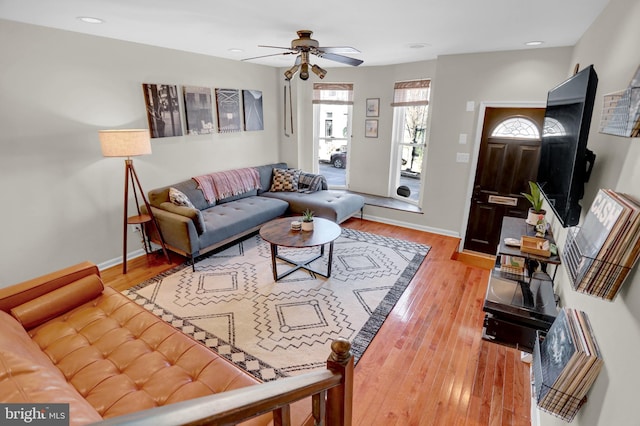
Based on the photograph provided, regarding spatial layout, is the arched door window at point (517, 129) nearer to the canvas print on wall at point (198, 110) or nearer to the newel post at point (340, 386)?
the canvas print on wall at point (198, 110)

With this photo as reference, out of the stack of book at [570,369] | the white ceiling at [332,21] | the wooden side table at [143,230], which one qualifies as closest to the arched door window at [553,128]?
the white ceiling at [332,21]

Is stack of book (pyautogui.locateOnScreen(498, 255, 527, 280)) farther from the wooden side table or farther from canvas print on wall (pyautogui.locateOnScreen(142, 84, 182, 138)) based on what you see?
canvas print on wall (pyautogui.locateOnScreen(142, 84, 182, 138))

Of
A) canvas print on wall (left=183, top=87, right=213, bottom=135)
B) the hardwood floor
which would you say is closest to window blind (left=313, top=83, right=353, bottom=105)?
canvas print on wall (left=183, top=87, right=213, bottom=135)

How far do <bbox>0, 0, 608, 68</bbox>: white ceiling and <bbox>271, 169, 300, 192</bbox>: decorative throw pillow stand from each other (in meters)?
2.18

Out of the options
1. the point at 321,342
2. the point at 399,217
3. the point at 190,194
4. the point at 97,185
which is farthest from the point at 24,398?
the point at 399,217

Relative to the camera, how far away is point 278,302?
315 cm

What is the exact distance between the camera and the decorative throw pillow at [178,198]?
3.92 metres

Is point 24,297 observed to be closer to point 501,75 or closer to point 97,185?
point 97,185

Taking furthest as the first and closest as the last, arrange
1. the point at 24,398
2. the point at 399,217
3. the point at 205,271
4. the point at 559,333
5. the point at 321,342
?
the point at 399,217 → the point at 205,271 → the point at 321,342 → the point at 559,333 → the point at 24,398

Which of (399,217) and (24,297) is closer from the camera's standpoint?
(24,297)

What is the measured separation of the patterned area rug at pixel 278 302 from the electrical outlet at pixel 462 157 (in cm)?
Result: 137

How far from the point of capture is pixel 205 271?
3.72 metres

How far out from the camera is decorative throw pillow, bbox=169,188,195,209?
3.92 metres

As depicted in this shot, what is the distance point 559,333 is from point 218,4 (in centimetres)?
294
